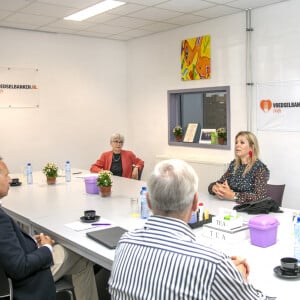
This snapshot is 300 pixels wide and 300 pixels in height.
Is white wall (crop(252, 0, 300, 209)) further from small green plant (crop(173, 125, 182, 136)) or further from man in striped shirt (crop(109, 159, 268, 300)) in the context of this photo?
man in striped shirt (crop(109, 159, 268, 300))

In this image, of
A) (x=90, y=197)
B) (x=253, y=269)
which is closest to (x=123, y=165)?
(x=90, y=197)

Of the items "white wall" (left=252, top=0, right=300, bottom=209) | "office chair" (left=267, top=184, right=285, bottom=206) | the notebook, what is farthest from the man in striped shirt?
"white wall" (left=252, top=0, right=300, bottom=209)

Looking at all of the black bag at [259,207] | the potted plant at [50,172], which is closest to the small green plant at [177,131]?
the potted plant at [50,172]

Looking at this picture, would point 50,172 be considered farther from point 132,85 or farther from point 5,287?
point 132,85

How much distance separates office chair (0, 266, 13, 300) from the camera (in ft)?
6.39

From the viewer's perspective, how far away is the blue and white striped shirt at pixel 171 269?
1.21 metres

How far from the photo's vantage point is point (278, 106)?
191 inches

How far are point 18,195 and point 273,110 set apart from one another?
3096 millimetres

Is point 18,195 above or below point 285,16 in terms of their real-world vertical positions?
below

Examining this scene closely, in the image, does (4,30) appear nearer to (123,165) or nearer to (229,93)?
(123,165)

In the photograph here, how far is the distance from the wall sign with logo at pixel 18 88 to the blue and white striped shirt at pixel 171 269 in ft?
16.5

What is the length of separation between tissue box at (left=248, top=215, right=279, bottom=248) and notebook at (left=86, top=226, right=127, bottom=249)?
0.76 m

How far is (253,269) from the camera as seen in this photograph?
73.1 inches

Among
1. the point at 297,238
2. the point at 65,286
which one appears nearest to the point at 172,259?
the point at 297,238
